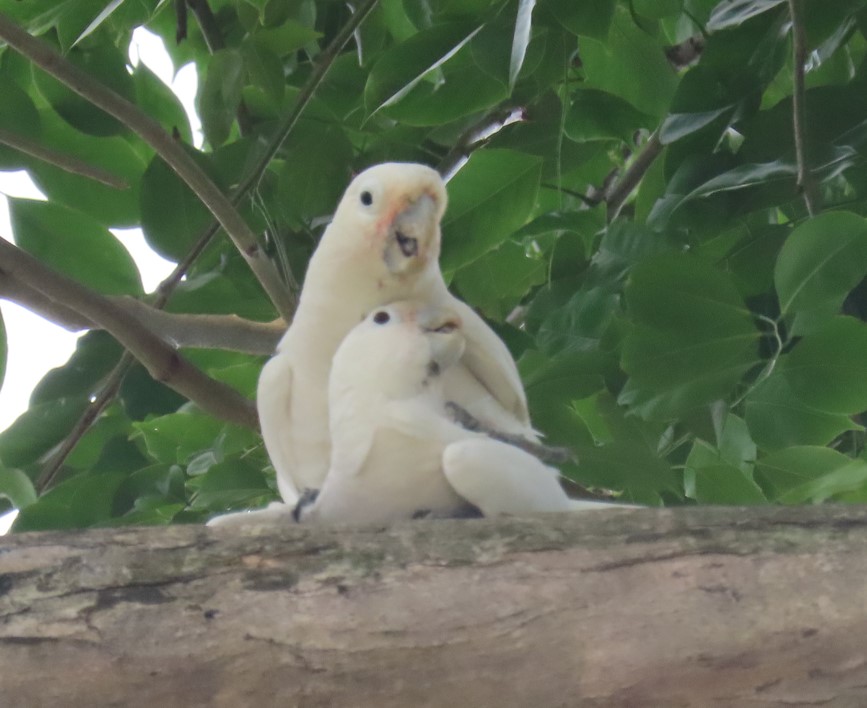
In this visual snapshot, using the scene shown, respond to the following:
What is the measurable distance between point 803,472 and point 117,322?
0.71 meters

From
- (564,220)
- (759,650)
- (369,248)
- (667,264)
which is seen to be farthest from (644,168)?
(759,650)

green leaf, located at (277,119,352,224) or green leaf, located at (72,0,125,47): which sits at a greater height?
green leaf, located at (72,0,125,47)

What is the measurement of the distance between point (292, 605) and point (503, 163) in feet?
2.23

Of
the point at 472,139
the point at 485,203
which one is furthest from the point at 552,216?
the point at 472,139

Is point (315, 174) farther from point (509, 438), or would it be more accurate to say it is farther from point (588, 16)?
point (509, 438)

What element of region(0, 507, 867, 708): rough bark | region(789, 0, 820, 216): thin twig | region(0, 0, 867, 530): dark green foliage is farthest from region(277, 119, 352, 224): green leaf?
region(0, 507, 867, 708): rough bark

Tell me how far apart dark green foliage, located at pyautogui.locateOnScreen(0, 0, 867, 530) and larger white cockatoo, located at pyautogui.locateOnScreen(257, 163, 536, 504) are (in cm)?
15

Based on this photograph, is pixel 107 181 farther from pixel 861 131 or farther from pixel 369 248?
pixel 861 131

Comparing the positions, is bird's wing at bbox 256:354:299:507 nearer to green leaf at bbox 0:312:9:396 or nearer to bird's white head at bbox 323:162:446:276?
bird's white head at bbox 323:162:446:276

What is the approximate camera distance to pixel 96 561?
0.62 meters

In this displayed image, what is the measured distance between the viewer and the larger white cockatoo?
32.4 inches

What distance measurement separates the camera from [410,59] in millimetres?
995

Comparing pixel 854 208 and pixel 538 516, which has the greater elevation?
pixel 854 208

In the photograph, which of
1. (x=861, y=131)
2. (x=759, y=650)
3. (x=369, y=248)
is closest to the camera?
(x=759, y=650)
